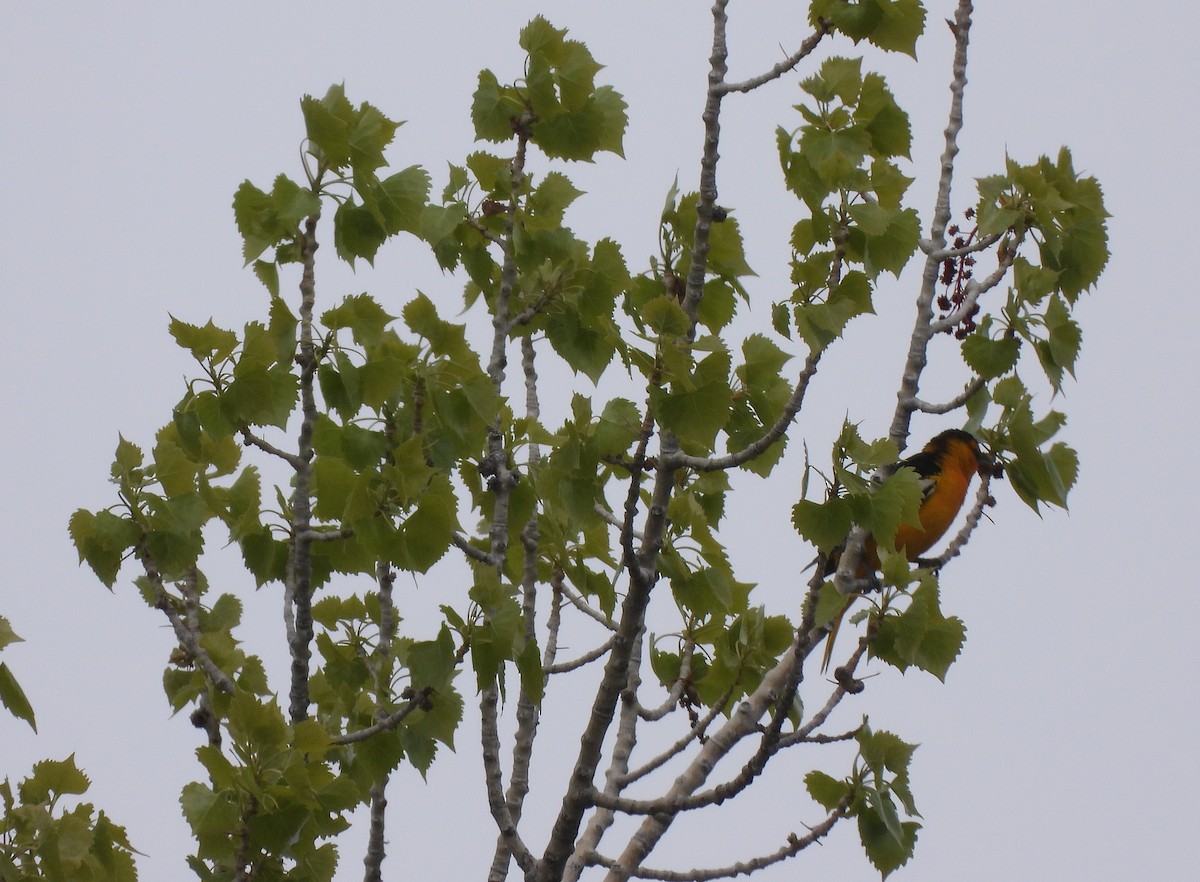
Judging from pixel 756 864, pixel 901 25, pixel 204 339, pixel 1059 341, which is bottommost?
pixel 756 864

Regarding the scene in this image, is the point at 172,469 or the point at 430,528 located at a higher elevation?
the point at 172,469

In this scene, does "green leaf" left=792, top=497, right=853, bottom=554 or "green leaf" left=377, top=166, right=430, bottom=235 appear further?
"green leaf" left=377, top=166, right=430, bottom=235

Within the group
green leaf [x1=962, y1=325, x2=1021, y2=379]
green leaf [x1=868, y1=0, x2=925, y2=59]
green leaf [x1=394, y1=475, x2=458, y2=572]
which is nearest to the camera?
green leaf [x1=868, y1=0, x2=925, y2=59]

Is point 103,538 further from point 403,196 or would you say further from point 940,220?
point 940,220

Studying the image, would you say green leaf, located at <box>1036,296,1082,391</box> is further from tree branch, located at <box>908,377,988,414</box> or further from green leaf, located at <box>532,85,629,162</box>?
green leaf, located at <box>532,85,629,162</box>

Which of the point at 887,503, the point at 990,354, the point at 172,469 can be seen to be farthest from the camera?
the point at 172,469

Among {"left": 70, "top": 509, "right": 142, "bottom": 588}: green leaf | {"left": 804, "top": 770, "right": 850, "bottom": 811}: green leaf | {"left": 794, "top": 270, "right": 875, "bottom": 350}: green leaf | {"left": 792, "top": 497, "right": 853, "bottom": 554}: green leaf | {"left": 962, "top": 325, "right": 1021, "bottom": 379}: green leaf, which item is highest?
{"left": 962, "top": 325, "right": 1021, "bottom": 379}: green leaf

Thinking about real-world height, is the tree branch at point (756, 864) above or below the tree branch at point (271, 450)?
below

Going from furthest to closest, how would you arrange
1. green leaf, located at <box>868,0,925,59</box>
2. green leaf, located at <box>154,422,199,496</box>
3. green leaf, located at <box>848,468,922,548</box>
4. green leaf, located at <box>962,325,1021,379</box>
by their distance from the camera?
green leaf, located at <box>154,422,199,496</box> → green leaf, located at <box>962,325,1021,379</box> → green leaf, located at <box>868,0,925,59</box> → green leaf, located at <box>848,468,922,548</box>

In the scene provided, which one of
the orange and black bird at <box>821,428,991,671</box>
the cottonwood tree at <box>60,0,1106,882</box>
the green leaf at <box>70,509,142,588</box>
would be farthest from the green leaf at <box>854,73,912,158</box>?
the orange and black bird at <box>821,428,991,671</box>

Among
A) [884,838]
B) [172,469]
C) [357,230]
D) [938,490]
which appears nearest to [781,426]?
[884,838]

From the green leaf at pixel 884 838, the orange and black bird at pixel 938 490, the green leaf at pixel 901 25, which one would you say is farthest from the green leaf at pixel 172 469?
the orange and black bird at pixel 938 490

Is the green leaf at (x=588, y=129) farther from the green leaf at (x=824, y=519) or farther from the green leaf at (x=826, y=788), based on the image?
the green leaf at (x=826, y=788)

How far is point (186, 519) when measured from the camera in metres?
4.14
